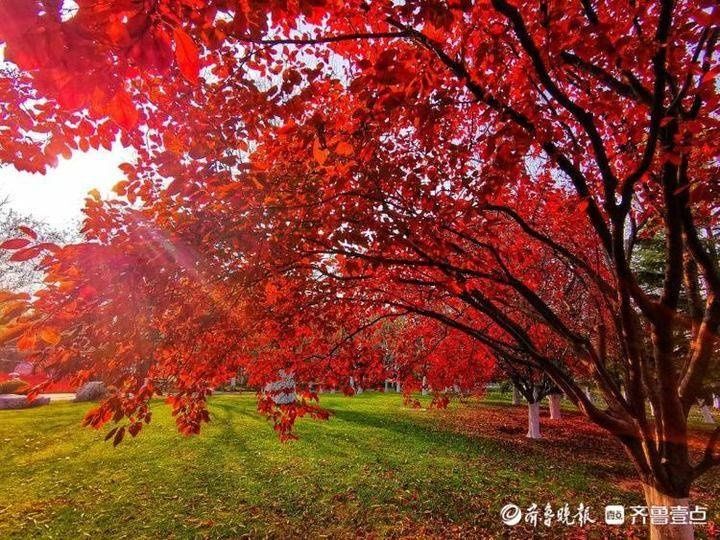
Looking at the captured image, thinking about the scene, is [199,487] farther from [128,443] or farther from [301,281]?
[301,281]

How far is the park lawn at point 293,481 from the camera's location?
7270 mm

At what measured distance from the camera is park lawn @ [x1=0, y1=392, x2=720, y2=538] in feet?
23.9

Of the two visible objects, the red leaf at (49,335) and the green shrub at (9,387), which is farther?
the green shrub at (9,387)

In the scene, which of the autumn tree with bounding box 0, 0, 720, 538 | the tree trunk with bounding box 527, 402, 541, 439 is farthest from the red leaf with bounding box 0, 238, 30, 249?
the tree trunk with bounding box 527, 402, 541, 439

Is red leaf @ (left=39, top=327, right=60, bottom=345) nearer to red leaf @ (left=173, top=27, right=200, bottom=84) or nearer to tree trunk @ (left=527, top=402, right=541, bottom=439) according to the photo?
red leaf @ (left=173, top=27, right=200, bottom=84)

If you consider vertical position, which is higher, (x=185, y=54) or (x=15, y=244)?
(x=185, y=54)

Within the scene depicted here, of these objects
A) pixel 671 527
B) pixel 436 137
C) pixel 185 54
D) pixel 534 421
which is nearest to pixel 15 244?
pixel 185 54

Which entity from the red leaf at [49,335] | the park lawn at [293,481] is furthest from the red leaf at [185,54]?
the park lawn at [293,481]

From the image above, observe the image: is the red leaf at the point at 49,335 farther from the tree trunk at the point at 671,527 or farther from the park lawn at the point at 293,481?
the park lawn at the point at 293,481

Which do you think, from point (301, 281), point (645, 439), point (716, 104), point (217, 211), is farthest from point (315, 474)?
point (716, 104)

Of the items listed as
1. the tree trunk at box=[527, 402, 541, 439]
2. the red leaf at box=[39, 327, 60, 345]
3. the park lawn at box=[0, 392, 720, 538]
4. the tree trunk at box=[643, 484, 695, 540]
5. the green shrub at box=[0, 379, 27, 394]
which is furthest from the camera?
the green shrub at box=[0, 379, 27, 394]

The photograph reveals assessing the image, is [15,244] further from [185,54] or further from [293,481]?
[293,481]

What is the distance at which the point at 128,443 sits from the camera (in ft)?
41.7

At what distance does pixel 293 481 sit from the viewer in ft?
31.3
